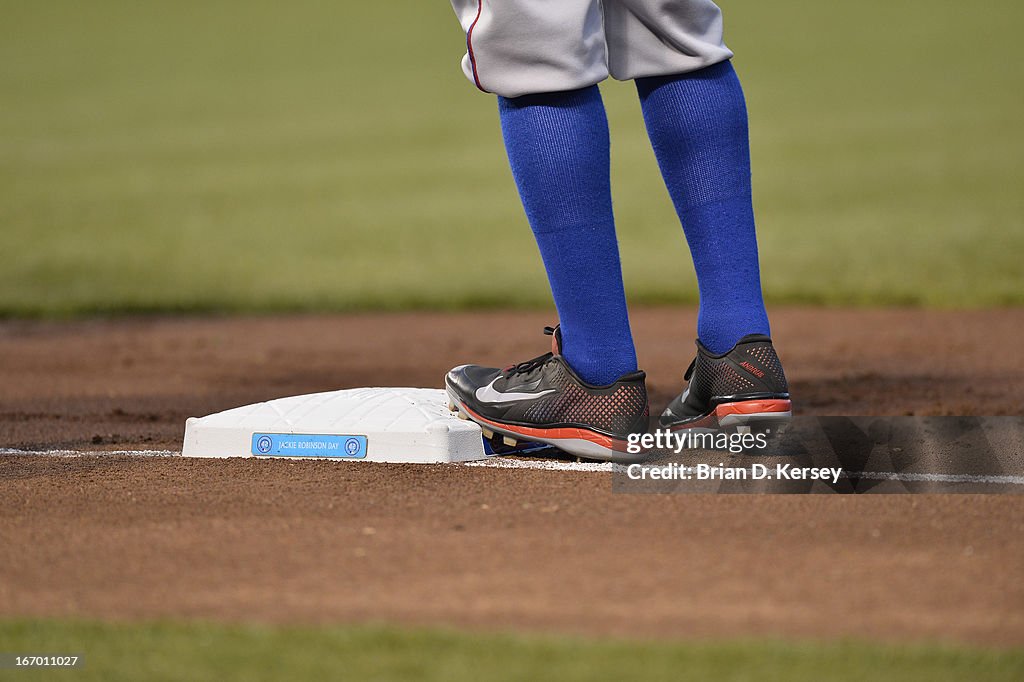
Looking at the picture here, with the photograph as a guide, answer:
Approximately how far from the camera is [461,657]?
1.46m

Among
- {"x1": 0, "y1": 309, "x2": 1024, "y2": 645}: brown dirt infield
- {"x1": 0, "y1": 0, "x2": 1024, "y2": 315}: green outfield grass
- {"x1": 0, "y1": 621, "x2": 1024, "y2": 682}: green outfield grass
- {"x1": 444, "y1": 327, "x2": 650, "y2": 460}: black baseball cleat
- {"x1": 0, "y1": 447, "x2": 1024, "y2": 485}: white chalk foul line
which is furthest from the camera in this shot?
{"x1": 0, "y1": 0, "x2": 1024, "y2": 315}: green outfield grass

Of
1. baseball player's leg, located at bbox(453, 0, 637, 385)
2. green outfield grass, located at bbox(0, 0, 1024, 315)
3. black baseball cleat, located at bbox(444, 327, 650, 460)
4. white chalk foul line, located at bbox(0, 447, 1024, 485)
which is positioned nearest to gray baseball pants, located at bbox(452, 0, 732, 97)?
baseball player's leg, located at bbox(453, 0, 637, 385)

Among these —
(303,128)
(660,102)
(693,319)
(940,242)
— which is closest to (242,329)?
(693,319)

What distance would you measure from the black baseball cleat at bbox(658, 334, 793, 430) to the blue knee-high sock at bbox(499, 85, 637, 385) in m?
0.15

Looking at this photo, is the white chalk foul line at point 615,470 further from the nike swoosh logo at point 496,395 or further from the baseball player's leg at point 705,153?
the baseball player's leg at point 705,153

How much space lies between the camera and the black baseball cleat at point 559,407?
2404 millimetres

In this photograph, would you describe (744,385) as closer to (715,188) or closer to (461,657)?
(715,188)

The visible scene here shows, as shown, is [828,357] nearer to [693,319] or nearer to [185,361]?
[693,319]

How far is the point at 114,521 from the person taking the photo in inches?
80.7

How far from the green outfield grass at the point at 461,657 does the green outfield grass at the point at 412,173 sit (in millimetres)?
4412

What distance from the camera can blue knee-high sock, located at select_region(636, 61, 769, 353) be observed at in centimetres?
248

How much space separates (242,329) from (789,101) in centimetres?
1130

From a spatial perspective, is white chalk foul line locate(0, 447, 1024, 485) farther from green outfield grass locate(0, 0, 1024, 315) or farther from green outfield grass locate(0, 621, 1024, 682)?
green outfield grass locate(0, 0, 1024, 315)

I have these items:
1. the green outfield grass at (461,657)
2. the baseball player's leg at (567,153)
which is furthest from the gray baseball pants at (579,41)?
the green outfield grass at (461,657)
